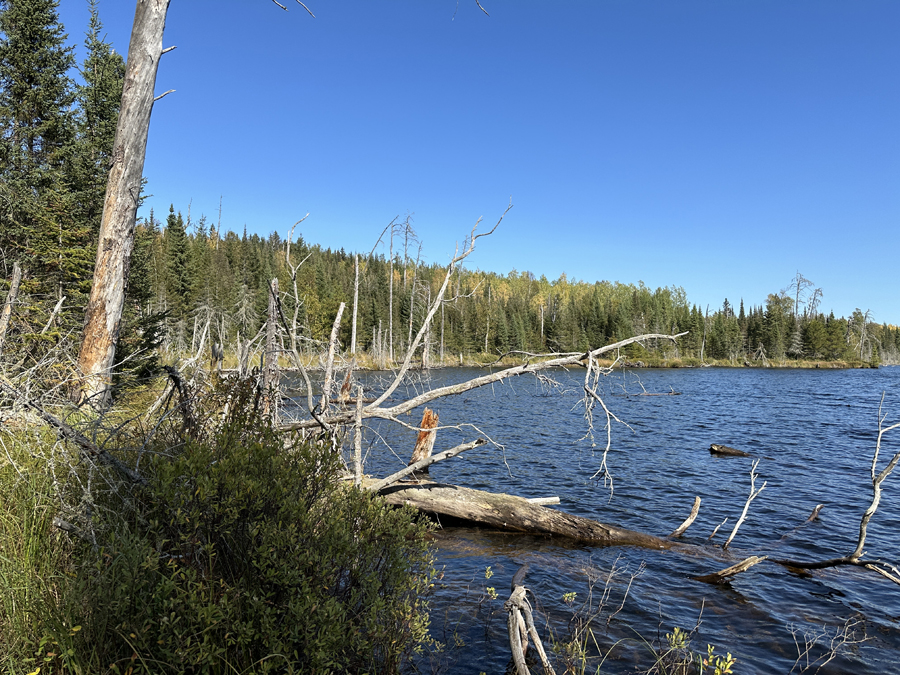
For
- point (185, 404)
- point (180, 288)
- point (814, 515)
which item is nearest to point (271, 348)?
point (185, 404)

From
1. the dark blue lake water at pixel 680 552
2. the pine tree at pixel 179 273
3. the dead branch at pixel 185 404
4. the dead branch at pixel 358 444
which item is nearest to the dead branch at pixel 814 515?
the dark blue lake water at pixel 680 552

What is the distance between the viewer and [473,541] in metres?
8.41

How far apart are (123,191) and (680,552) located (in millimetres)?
9484

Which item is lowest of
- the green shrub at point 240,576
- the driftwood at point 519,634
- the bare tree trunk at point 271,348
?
the driftwood at point 519,634

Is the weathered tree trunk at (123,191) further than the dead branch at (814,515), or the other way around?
the dead branch at (814,515)

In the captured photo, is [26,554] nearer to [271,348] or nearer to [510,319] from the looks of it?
[271,348]

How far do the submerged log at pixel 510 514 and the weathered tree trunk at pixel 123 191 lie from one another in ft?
16.7

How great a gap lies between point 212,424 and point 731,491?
1259cm

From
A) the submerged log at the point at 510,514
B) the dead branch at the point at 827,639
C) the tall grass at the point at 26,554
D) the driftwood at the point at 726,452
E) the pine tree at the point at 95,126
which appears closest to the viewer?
the tall grass at the point at 26,554

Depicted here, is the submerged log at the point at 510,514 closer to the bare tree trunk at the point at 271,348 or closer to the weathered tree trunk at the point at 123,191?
the bare tree trunk at the point at 271,348

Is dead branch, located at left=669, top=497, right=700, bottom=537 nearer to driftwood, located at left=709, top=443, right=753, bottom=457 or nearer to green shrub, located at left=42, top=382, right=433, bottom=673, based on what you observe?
green shrub, located at left=42, top=382, right=433, bottom=673

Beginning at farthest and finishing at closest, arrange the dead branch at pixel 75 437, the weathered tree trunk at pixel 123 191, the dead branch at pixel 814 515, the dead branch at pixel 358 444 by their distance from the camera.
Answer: the dead branch at pixel 814 515, the dead branch at pixel 358 444, the weathered tree trunk at pixel 123 191, the dead branch at pixel 75 437

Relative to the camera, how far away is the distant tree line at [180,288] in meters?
12.2

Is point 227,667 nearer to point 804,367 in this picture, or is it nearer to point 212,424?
point 212,424
